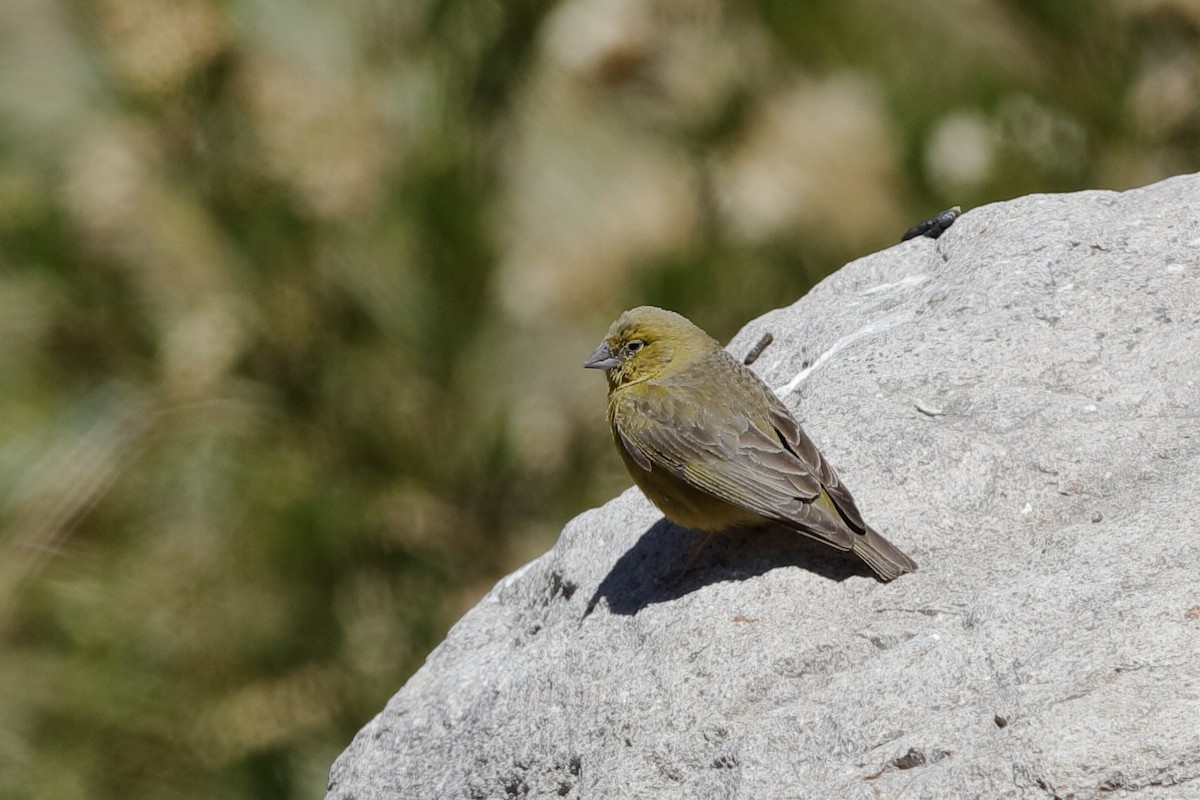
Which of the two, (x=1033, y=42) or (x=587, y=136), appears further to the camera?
(x=587, y=136)

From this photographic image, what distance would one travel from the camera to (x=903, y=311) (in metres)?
4.86

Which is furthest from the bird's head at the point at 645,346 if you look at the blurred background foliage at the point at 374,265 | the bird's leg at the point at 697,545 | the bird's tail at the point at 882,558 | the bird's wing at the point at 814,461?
the blurred background foliage at the point at 374,265

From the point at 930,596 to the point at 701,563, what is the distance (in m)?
0.76

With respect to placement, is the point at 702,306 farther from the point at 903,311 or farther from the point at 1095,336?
the point at 1095,336

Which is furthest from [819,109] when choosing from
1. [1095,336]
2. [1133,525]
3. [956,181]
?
[1133,525]

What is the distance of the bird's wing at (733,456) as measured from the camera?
13.7ft

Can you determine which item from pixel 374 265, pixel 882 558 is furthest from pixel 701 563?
pixel 374 265

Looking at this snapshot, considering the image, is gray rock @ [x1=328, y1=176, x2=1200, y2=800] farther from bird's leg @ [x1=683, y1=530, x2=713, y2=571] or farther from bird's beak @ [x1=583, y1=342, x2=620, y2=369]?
bird's beak @ [x1=583, y1=342, x2=620, y2=369]

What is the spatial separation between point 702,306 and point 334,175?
196 centimetres

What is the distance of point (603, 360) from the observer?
5.28 meters

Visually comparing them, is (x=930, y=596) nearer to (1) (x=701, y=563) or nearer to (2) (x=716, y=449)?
(1) (x=701, y=563)

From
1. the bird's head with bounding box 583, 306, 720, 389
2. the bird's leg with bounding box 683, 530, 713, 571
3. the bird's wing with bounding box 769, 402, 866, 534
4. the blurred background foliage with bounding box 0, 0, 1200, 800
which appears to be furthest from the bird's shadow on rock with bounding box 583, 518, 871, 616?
the blurred background foliage with bounding box 0, 0, 1200, 800

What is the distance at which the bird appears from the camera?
4.09m

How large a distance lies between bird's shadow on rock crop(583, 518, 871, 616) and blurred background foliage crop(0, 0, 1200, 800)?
2.85 metres
